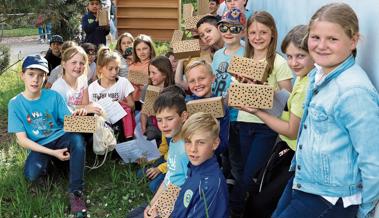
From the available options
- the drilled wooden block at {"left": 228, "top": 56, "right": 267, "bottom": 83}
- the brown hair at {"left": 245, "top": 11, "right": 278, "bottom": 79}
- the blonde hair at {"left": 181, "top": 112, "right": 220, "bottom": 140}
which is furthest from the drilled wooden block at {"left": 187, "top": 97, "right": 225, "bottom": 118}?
the brown hair at {"left": 245, "top": 11, "right": 278, "bottom": 79}

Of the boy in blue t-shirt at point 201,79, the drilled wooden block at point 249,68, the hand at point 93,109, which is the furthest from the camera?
the hand at point 93,109

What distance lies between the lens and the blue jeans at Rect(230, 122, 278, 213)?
2.86 metres

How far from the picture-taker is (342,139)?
1.71 metres

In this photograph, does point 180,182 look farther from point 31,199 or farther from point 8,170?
point 8,170

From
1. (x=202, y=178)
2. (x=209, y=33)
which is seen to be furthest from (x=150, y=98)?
(x=202, y=178)

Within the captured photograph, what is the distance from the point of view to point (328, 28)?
1.70m

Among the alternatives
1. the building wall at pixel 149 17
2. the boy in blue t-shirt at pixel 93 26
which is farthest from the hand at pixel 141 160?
the building wall at pixel 149 17

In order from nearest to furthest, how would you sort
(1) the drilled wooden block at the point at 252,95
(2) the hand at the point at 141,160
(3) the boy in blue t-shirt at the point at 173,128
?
(1) the drilled wooden block at the point at 252,95 < (3) the boy in blue t-shirt at the point at 173,128 < (2) the hand at the point at 141,160

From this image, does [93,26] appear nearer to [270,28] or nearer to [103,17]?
[103,17]

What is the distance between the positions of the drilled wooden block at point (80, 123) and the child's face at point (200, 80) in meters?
0.80

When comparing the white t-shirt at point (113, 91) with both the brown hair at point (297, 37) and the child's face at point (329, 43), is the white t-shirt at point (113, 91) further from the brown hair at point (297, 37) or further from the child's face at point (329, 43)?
the child's face at point (329, 43)

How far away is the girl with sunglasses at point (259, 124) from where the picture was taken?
2.83 m

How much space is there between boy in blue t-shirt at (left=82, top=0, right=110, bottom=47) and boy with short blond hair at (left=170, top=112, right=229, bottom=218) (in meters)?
4.18

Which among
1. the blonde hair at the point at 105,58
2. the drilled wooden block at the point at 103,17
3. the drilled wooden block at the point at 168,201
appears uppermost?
the drilled wooden block at the point at 103,17
